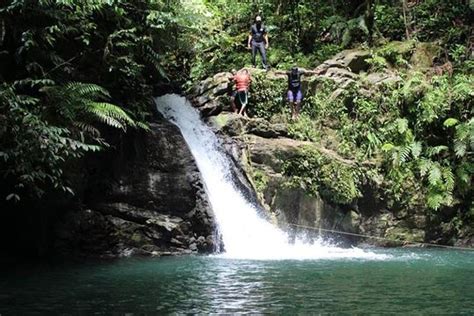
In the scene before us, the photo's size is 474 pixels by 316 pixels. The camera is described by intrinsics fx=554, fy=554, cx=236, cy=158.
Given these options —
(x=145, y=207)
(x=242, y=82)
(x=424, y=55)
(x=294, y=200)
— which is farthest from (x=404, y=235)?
(x=145, y=207)

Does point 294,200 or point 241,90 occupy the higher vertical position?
point 241,90

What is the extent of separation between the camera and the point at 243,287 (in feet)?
26.3

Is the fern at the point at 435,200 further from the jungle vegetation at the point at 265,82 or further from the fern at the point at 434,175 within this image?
the fern at the point at 434,175

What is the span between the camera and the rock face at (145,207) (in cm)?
1227

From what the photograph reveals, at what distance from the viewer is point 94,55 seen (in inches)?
487

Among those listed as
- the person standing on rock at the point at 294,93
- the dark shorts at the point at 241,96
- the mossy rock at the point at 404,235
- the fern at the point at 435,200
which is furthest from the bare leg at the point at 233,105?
the fern at the point at 435,200

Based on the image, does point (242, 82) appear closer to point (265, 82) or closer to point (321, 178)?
point (265, 82)

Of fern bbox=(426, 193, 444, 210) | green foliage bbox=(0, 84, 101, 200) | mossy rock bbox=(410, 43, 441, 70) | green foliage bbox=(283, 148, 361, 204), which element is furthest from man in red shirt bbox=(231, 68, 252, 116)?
green foliage bbox=(0, 84, 101, 200)

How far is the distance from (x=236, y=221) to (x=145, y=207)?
2.18 metres

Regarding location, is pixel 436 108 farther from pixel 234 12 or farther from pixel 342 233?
pixel 234 12

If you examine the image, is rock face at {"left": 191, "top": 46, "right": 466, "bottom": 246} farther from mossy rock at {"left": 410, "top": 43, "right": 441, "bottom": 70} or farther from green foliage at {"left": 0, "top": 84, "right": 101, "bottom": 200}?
green foliage at {"left": 0, "top": 84, "right": 101, "bottom": 200}

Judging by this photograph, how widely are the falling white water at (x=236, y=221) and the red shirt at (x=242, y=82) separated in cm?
147

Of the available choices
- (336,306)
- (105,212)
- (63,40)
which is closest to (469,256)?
(336,306)

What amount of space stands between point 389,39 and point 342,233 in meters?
8.26
